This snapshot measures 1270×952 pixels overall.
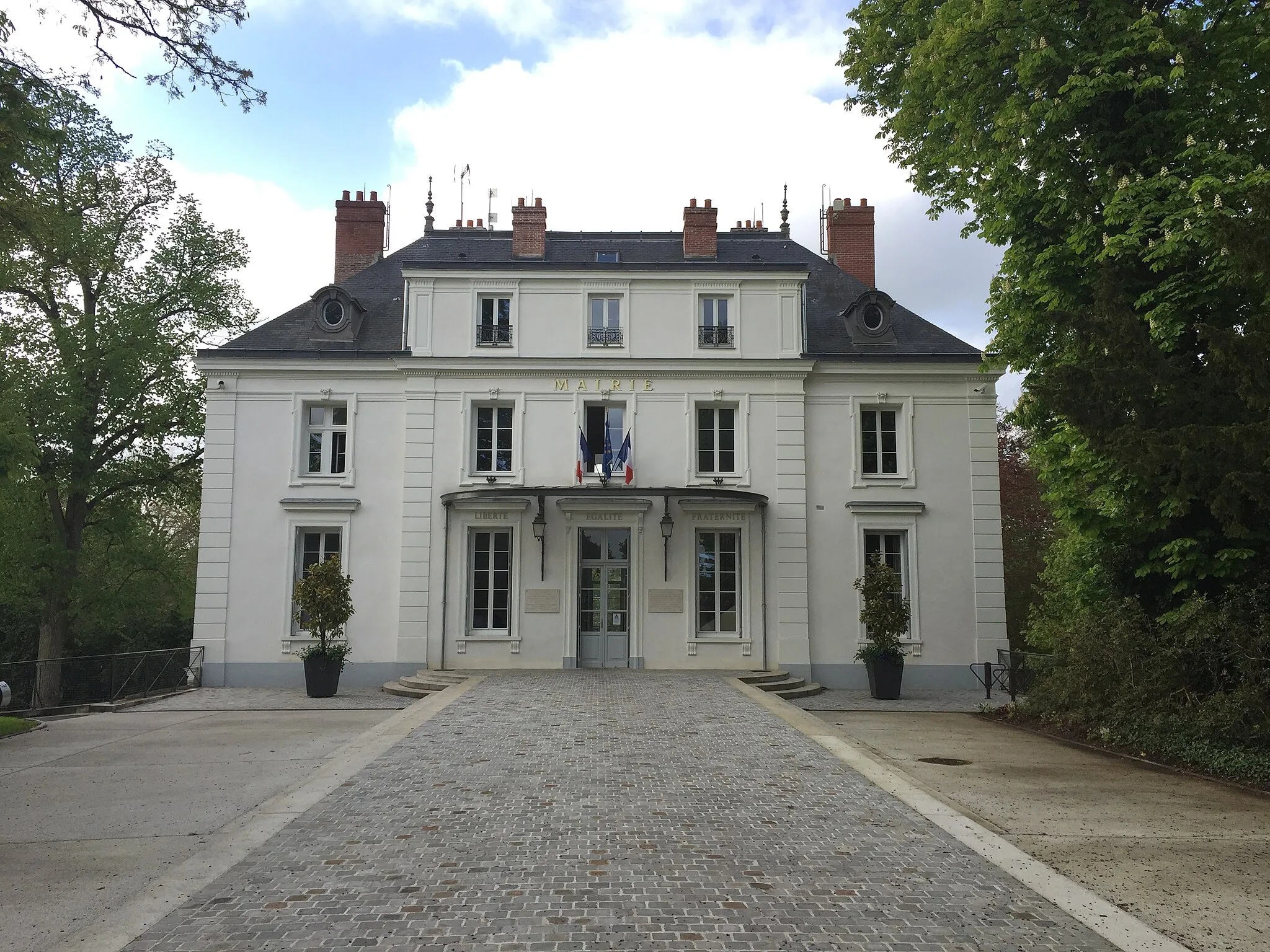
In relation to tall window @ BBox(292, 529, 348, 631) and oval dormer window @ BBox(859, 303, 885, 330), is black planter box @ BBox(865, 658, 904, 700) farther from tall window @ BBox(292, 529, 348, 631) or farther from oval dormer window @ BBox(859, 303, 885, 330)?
tall window @ BBox(292, 529, 348, 631)

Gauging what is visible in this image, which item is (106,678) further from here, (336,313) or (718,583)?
(718,583)

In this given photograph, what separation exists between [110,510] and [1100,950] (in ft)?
81.1

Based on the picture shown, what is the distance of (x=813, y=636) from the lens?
18891 mm

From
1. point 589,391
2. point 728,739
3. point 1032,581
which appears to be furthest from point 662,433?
point 1032,581

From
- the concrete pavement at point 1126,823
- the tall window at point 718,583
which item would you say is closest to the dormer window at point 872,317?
the tall window at point 718,583

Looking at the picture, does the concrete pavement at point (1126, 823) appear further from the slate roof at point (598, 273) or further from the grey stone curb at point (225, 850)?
the slate roof at point (598, 273)

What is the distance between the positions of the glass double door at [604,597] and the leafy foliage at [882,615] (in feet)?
15.2

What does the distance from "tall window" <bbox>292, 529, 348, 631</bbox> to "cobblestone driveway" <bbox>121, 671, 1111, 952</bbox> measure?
10.3 metres

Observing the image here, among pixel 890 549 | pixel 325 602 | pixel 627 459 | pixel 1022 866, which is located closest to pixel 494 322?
pixel 627 459

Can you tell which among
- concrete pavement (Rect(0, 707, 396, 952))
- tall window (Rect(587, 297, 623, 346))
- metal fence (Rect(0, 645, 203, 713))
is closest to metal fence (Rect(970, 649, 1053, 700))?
tall window (Rect(587, 297, 623, 346))

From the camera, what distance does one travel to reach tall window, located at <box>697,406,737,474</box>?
19.4m

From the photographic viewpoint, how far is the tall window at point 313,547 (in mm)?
19031

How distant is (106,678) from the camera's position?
18.9 m

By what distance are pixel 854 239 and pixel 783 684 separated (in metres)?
11.7
